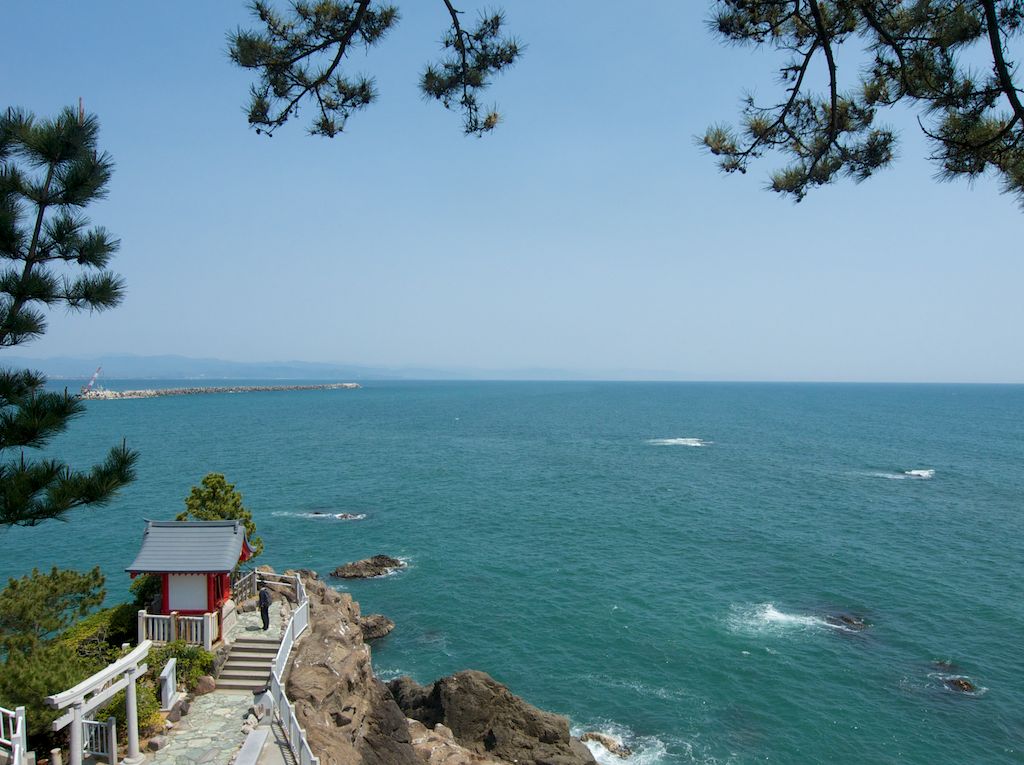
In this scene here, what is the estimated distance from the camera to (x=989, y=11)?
7316 mm

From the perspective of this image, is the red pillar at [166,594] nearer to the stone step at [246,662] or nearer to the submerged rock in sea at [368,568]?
the stone step at [246,662]

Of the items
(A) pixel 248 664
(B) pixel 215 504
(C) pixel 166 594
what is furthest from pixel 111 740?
(B) pixel 215 504

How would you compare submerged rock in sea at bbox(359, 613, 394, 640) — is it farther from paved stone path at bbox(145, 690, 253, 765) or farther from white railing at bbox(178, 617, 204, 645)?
paved stone path at bbox(145, 690, 253, 765)

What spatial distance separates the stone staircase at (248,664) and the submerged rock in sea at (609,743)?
11836 mm

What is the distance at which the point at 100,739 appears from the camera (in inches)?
559

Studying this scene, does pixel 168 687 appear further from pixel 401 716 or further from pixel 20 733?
pixel 401 716

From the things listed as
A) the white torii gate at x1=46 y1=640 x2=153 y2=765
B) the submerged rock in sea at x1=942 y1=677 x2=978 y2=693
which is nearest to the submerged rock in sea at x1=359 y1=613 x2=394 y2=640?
the white torii gate at x1=46 y1=640 x2=153 y2=765

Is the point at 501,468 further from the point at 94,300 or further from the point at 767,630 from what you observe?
the point at 94,300

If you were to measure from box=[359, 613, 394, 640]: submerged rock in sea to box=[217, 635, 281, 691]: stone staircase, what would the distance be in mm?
12711

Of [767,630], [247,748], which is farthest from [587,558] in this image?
[247,748]

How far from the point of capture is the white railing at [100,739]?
13820 mm

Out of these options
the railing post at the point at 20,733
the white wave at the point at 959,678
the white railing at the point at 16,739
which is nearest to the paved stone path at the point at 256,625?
the white railing at the point at 16,739

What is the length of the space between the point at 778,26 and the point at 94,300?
12367 mm

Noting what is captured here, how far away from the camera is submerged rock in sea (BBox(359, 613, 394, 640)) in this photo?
105 ft
